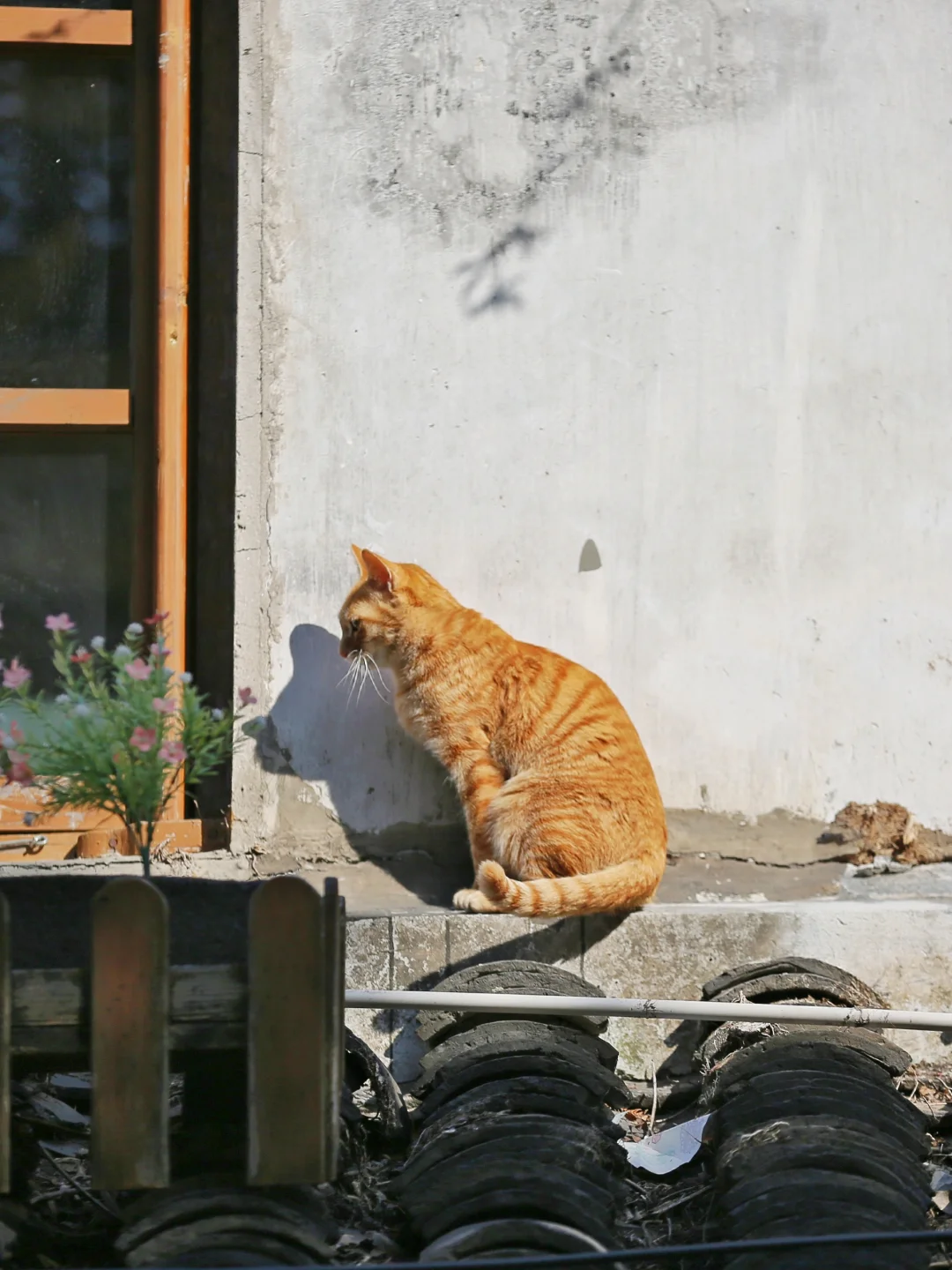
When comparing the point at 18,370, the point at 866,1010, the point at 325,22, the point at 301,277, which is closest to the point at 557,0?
the point at 325,22

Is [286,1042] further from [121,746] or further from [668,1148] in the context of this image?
[668,1148]

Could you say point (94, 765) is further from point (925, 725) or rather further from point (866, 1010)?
point (925, 725)

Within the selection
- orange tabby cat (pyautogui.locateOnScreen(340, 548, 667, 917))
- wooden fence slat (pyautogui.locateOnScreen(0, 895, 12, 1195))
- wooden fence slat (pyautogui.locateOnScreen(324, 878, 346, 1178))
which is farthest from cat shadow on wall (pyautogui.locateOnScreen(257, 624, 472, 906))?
wooden fence slat (pyautogui.locateOnScreen(0, 895, 12, 1195))

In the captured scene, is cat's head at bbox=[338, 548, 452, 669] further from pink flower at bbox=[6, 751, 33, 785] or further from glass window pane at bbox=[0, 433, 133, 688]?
pink flower at bbox=[6, 751, 33, 785]

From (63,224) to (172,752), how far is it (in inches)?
84.7

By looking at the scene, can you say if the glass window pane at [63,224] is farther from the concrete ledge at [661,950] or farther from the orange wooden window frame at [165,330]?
the concrete ledge at [661,950]

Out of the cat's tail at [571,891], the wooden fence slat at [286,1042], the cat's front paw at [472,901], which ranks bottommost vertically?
the cat's front paw at [472,901]

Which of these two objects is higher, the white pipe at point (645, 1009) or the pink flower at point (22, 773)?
the pink flower at point (22, 773)

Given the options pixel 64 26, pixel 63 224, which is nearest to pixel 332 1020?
pixel 63 224

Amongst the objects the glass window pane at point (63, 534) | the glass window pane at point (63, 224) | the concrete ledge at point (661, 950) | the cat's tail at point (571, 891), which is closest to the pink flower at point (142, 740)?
the concrete ledge at point (661, 950)

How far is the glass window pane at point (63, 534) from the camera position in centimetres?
407

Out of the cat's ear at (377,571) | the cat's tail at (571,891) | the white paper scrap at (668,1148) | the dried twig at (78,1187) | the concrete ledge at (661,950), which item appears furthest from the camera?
the cat's ear at (377,571)

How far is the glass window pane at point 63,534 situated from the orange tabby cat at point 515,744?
83cm

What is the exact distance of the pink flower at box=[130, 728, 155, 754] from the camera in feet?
9.12
